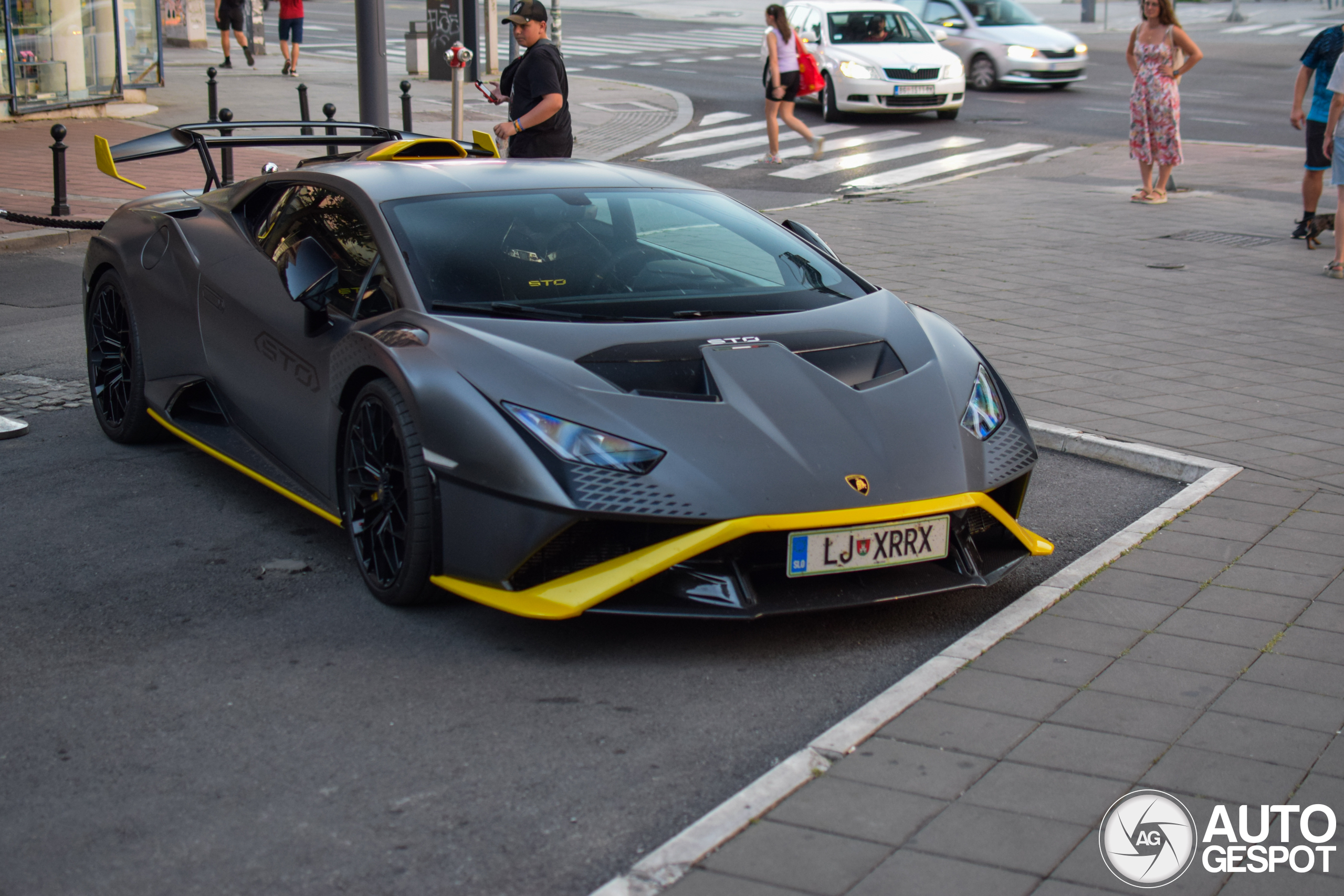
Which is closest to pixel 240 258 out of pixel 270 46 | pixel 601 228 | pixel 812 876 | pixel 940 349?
pixel 601 228

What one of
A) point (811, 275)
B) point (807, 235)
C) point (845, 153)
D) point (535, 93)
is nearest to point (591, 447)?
point (811, 275)

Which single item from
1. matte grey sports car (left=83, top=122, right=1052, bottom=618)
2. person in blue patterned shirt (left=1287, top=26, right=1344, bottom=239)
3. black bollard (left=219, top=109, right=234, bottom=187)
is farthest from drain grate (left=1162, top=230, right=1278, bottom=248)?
black bollard (left=219, top=109, right=234, bottom=187)

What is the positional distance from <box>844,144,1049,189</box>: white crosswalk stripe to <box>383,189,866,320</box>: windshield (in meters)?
10.4

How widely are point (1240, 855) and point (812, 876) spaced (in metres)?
0.91

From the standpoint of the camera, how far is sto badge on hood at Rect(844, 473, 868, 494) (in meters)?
3.98

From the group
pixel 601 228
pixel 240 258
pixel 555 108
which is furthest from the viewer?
pixel 555 108

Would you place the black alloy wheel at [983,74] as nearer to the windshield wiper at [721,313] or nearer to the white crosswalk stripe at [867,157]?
the white crosswalk stripe at [867,157]

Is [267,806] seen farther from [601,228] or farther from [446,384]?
[601,228]

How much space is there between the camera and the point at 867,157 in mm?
17672

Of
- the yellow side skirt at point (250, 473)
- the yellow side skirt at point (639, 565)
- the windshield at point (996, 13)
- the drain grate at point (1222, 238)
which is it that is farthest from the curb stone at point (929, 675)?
the windshield at point (996, 13)

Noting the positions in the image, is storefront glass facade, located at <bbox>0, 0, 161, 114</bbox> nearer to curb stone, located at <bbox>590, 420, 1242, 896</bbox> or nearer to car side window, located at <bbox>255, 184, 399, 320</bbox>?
car side window, located at <bbox>255, 184, 399, 320</bbox>

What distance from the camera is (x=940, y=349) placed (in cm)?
468

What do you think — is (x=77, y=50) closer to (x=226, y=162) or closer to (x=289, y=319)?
(x=226, y=162)

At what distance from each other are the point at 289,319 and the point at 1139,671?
9.75 feet
